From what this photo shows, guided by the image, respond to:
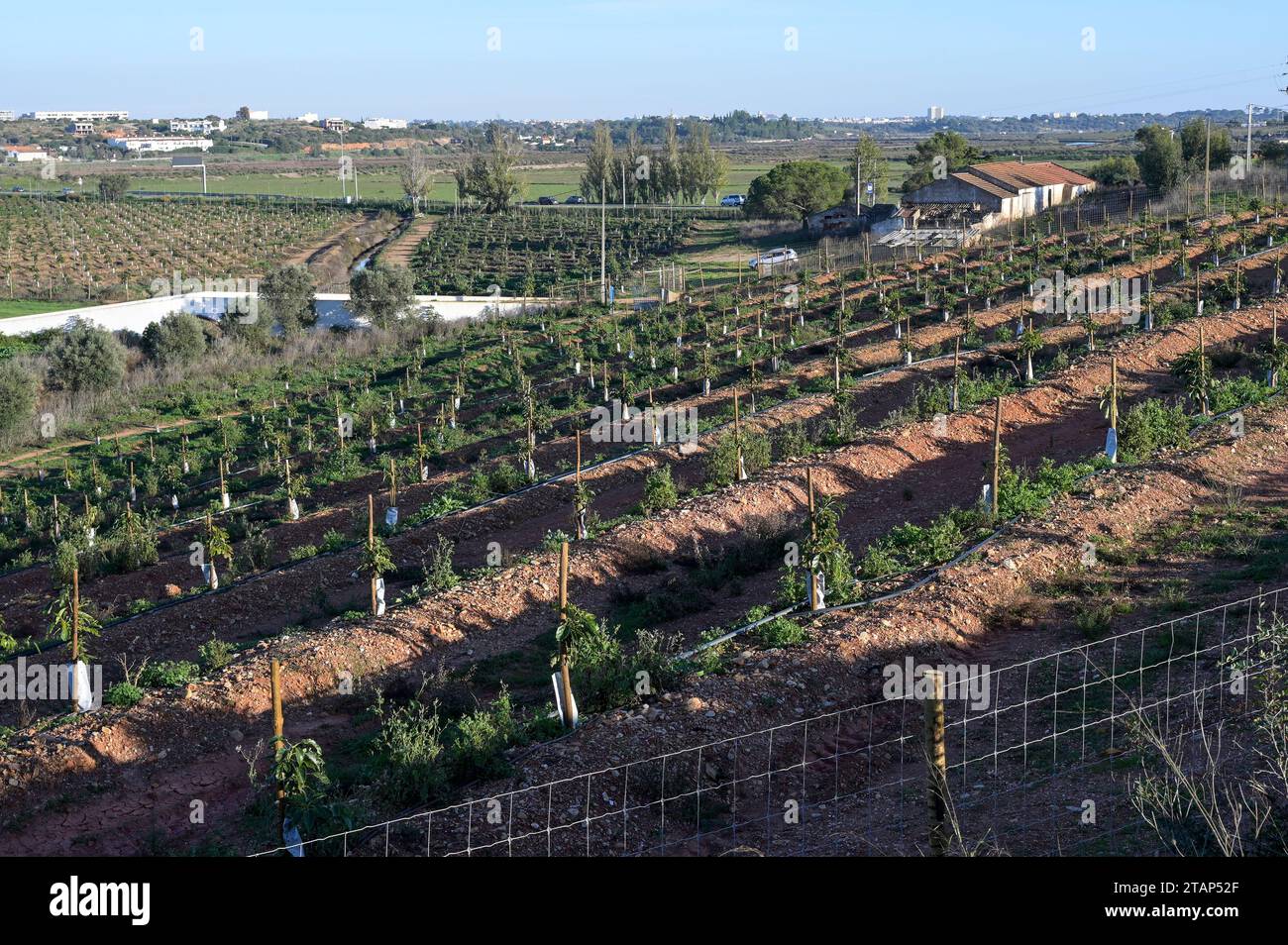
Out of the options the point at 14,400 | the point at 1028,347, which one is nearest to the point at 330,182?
the point at 14,400

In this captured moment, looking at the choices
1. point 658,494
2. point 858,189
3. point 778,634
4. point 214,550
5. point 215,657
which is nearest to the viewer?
point 778,634

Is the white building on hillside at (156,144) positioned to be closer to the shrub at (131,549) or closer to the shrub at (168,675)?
the shrub at (131,549)

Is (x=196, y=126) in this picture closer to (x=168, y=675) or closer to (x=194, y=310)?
(x=194, y=310)

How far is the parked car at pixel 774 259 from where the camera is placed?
46.0 m

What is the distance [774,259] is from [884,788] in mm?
40179

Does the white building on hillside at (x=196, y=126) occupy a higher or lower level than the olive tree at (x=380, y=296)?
higher

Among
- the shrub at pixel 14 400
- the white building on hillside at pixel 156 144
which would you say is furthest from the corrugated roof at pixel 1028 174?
the white building on hillside at pixel 156 144

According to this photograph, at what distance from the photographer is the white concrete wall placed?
4109cm

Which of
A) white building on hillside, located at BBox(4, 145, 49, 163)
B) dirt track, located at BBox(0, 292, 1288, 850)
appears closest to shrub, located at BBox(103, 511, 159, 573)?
dirt track, located at BBox(0, 292, 1288, 850)

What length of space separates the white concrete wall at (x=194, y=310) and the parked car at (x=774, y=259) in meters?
8.01

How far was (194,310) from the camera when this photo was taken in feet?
142

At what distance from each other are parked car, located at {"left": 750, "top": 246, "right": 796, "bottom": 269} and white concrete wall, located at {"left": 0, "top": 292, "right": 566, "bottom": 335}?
26.3ft
